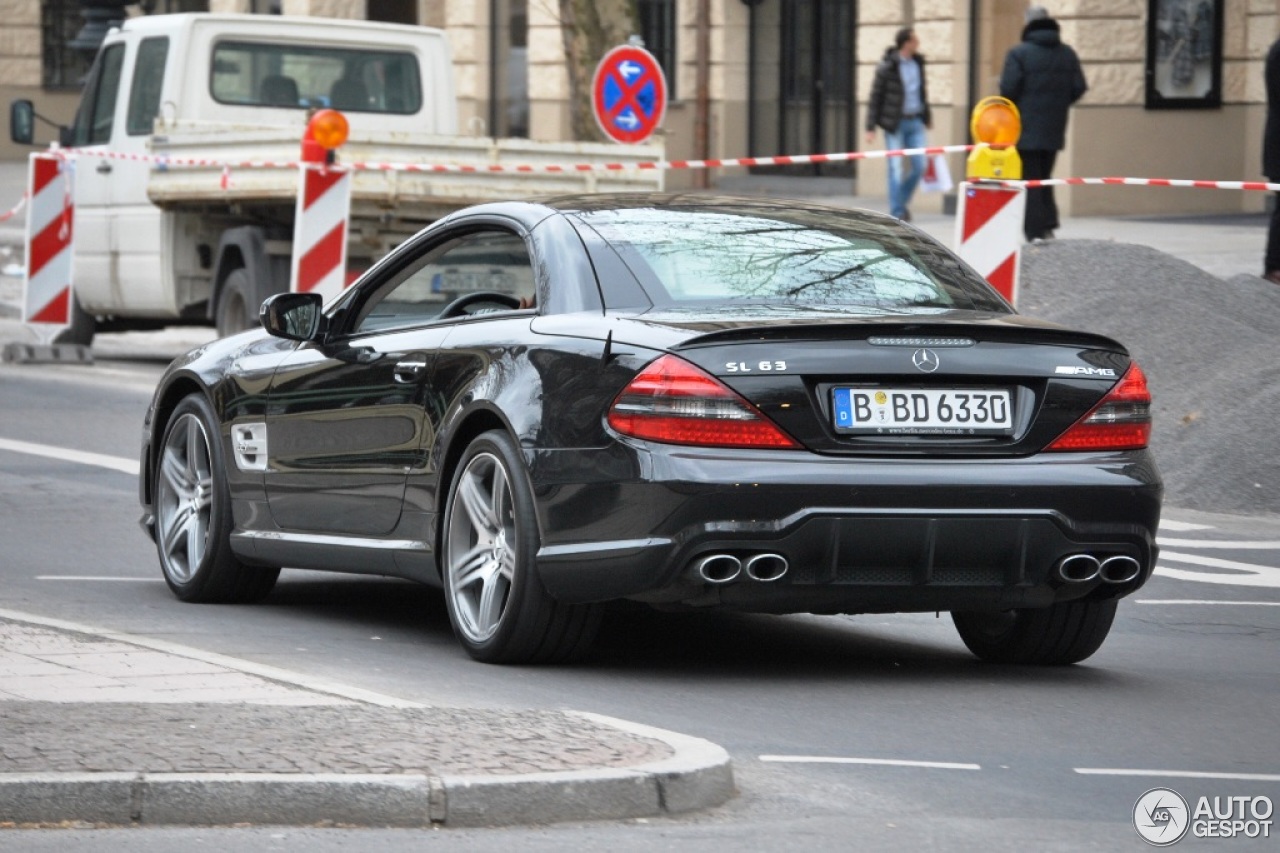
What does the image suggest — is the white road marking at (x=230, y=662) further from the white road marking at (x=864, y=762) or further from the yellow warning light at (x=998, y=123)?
the yellow warning light at (x=998, y=123)

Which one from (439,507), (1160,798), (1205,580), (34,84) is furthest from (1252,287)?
(34,84)

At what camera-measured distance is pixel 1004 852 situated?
16.9 ft

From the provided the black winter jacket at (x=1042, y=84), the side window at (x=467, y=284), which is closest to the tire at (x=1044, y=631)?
the side window at (x=467, y=284)

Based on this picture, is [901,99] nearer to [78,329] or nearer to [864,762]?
[78,329]

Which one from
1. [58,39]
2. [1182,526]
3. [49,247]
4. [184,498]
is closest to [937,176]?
[49,247]

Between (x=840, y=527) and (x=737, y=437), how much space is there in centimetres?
34

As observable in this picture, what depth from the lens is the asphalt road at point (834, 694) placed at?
5.30m

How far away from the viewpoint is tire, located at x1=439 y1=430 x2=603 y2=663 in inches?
278

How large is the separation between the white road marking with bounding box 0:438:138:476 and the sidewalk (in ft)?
21.6

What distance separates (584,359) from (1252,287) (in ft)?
30.7

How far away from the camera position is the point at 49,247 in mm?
19141

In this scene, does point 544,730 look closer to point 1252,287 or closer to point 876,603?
point 876,603

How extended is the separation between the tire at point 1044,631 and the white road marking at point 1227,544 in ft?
10.1

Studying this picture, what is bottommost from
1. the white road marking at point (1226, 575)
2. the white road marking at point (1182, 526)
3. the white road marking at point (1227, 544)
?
the white road marking at point (1182, 526)
